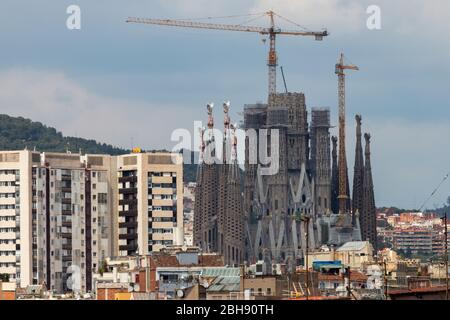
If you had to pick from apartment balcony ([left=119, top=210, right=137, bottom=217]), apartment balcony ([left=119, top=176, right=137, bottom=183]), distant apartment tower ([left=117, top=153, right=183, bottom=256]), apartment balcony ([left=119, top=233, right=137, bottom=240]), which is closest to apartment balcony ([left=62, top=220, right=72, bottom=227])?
distant apartment tower ([left=117, top=153, right=183, bottom=256])

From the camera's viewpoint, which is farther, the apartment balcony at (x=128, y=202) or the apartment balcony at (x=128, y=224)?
the apartment balcony at (x=128, y=202)

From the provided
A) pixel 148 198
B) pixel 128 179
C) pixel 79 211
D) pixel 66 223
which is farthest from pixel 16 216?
pixel 148 198

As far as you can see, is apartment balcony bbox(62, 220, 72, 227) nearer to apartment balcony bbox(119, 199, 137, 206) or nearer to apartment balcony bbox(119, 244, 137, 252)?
apartment balcony bbox(119, 244, 137, 252)

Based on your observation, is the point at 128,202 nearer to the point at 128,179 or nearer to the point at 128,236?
the point at 128,179

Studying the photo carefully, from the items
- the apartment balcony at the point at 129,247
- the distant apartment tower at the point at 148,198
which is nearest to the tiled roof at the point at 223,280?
the apartment balcony at the point at 129,247

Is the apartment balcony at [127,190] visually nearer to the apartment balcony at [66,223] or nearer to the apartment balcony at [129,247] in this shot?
the apartment balcony at [129,247]

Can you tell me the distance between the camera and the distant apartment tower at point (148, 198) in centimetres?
15662

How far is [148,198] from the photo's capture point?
158 meters

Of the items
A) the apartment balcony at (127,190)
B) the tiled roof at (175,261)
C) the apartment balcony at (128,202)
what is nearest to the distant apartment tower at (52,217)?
the apartment balcony at (127,190)

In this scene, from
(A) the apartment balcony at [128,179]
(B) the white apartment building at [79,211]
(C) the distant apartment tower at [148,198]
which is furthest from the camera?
(A) the apartment balcony at [128,179]

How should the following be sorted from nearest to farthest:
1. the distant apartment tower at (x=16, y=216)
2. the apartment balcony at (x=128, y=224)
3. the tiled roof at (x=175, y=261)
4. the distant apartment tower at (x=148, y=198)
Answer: the tiled roof at (x=175, y=261) < the distant apartment tower at (x=16, y=216) < the distant apartment tower at (x=148, y=198) < the apartment balcony at (x=128, y=224)

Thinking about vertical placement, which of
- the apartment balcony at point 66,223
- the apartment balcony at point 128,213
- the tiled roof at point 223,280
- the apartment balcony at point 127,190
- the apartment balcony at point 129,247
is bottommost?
the tiled roof at point 223,280

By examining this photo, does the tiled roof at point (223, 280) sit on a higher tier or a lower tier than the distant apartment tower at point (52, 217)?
lower

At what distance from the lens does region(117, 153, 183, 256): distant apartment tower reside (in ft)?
514
